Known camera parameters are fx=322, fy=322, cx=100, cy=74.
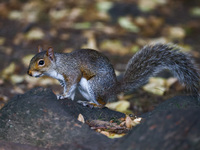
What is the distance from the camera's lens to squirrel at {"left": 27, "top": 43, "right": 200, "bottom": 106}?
9.16 ft

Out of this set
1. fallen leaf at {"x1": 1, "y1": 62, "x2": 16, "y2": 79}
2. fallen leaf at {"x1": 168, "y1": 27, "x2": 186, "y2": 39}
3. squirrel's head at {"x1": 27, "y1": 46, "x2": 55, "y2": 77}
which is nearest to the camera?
squirrel's head at {"x1": 27, "y1": 46, "x2": 55, "y2": 77}

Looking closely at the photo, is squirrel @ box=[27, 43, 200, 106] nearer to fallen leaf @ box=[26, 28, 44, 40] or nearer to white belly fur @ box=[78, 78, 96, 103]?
white belly fur @ box=[78, 78, 96, 103]

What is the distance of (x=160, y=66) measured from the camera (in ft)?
9.53

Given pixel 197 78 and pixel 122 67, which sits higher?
pixel 197 78

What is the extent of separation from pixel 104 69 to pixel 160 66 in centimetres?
51

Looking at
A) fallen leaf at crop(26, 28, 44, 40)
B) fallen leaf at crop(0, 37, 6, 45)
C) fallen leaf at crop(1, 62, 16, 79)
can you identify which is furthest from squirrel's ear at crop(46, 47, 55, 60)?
fallen leaf at crop(0, 37, 6, 45)

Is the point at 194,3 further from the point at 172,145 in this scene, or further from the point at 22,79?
the point at 172,145

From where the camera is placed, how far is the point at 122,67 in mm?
4617

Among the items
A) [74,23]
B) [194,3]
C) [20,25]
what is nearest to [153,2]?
[194,3]

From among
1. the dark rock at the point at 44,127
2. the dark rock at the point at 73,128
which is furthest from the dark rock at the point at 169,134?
the dark rock at the point at 44,127

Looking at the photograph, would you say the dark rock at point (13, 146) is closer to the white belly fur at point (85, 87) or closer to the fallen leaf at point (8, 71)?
the white belly fur at point (85, 87)

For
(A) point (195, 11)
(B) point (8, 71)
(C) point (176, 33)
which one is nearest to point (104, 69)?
(B) point (8, 71)

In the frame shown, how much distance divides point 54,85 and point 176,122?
283cm

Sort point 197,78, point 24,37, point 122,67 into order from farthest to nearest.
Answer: point 24,37, point 122,67, point 197,78
